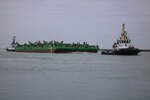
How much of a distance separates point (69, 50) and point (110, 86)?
208 ft

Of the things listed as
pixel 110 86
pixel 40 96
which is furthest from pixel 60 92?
pixel 110 86

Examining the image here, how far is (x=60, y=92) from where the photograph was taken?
12.6m

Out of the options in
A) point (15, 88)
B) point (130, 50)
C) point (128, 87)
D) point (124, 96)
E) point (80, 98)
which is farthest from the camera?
point (130, 50)

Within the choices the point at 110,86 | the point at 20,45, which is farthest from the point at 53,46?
the point at 110,86

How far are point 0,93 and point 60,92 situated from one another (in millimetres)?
2280

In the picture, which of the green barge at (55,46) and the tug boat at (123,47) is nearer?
the tug boat at (123,47)

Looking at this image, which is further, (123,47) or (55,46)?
(55,46)

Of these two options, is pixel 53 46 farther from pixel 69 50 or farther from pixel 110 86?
pixel 110 86

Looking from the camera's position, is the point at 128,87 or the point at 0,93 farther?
the point at 128,87

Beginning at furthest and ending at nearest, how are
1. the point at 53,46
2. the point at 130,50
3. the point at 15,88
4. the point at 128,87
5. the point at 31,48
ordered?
1. the point at 31,48
2. the point at 53,46
3. the point at 130,50
4. the point at 128,87
5. the point at 15,88

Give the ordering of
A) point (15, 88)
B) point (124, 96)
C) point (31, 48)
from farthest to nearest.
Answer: point (31, 48) < point (15, 88) < point (124, 96)

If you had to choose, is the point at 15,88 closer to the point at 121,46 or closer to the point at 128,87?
the point at 128,87

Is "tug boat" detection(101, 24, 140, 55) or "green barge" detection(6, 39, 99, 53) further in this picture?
"green barge" detection(6, 39, 99, 53)

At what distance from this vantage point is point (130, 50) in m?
45.3
